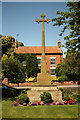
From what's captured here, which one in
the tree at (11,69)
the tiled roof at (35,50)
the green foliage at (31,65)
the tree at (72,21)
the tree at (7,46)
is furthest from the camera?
the tree at (7,46)

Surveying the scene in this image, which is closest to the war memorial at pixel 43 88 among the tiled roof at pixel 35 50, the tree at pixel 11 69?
the tree at pixel 11 69

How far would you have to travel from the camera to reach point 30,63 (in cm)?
3400

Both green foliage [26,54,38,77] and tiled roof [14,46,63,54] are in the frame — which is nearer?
green foliage [26,54,38,77]

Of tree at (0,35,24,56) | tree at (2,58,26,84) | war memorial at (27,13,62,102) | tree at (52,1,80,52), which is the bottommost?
war memorial at (27,13,62,102)

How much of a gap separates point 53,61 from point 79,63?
40.7 feet

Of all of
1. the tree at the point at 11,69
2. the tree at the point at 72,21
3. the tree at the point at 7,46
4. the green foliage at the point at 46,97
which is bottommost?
the green foliage at the point at 46,97

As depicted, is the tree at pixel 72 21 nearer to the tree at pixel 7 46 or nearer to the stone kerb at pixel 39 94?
the stone kerb at pixel 39 94

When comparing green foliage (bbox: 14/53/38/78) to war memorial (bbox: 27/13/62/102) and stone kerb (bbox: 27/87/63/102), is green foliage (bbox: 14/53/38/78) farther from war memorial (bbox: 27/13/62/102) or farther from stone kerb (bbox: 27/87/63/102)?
stone kerb (bbox: 27/87/63/102)

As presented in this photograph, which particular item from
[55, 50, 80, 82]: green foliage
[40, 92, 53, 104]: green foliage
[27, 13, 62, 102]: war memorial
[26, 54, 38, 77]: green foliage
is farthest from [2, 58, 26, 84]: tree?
[40, 92, 53, 104]: green foliage

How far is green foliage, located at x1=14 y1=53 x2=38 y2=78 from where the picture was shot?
33328 mm

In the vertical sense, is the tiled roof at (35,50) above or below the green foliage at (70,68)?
above

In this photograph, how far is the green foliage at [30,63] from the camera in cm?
3333

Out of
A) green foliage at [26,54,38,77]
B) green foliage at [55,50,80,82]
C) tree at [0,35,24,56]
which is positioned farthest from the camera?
tree at [0,35,24,56]

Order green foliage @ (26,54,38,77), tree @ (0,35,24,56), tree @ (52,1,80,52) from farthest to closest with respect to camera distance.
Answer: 1. tree @ (0,35,24,56)
2. green foliage @ (26,54,38,77)
3. tree @ (52,1,80,52)
